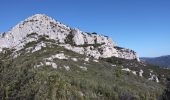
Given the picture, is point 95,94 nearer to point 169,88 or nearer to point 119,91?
point 119,91

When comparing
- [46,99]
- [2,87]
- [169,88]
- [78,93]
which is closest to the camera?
[169,88]

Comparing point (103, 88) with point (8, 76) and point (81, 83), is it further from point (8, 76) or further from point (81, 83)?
point (8, 76)

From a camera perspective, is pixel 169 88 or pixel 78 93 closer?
pixel 169 88

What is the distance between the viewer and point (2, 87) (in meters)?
150

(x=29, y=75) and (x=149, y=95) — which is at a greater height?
(x=29, y=75)

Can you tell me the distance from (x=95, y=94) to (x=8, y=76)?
2076 inches

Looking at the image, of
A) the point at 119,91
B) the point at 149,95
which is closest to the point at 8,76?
the point at 119,91

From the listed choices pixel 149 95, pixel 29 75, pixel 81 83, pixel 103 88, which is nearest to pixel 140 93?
pixel 149 95

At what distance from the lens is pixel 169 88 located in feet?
258

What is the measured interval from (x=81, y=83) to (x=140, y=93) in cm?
3462

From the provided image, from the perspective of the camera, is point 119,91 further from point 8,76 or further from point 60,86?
point 8,76

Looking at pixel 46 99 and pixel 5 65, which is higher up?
pixel 5 65

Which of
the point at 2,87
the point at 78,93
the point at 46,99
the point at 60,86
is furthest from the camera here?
the point at 78,93

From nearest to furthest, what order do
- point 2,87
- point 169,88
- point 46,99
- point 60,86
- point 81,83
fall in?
1. point 169,88
2. point 46,99
3. point 2,87
4. point 60,86
5. point 81,83
